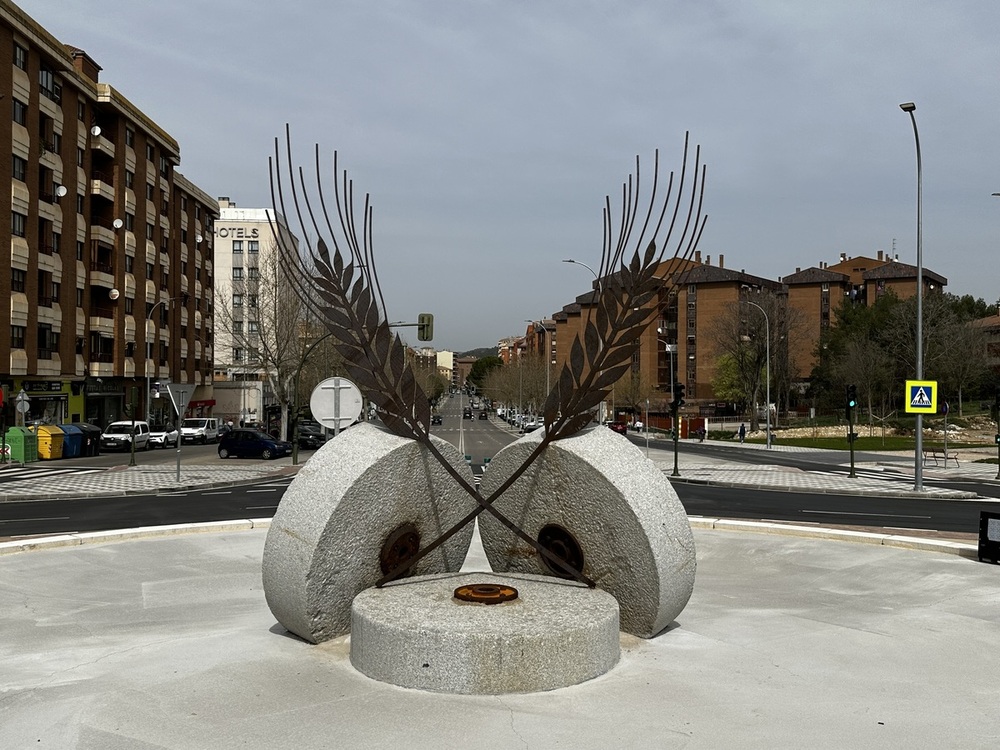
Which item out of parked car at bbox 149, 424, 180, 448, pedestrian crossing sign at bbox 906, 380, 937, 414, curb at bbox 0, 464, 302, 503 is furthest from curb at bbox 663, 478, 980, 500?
parked car at bbox 149, 424, 180, 448

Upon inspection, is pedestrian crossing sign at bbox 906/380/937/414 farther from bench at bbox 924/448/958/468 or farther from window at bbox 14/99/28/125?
window at bbox 14/99/28/125

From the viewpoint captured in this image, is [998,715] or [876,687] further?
[876,687]

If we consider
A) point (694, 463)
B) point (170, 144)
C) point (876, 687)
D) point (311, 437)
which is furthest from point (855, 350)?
point (876, 687)

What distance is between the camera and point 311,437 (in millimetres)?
41812

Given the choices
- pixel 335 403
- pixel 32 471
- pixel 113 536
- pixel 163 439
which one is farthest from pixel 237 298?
pixel 113 536

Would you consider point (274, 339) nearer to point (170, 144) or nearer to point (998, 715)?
point (170, 144)

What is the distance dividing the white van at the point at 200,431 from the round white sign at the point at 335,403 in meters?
36.5

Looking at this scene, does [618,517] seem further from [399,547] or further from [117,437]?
[117,437]

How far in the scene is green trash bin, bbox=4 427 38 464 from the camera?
105ft

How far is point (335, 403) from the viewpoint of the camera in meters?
15.3

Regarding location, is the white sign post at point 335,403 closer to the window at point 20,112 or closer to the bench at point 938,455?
the bench at point 938,455

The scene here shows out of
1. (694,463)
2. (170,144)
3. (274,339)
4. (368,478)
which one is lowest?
(694,463)

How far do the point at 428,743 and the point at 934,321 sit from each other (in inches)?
2637

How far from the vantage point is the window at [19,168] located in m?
37.1
